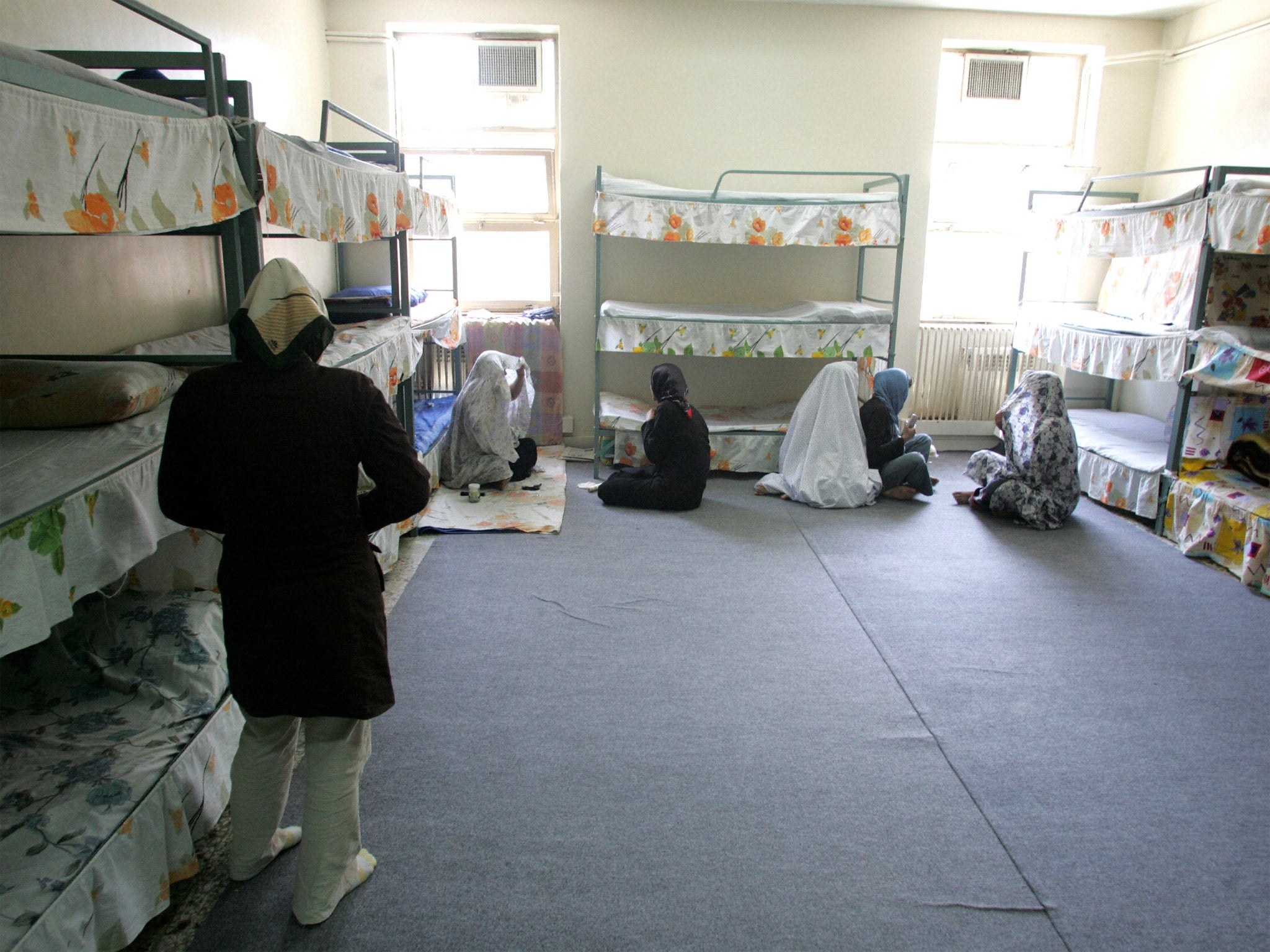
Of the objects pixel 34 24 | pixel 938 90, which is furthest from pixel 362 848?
pixel 938 90

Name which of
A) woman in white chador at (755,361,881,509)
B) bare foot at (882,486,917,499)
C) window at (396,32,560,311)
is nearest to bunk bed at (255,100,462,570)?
window at (396,32,560,311)

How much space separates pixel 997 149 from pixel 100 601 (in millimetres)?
6484

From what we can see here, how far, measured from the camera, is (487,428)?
506 cm

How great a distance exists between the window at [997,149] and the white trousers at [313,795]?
592cm

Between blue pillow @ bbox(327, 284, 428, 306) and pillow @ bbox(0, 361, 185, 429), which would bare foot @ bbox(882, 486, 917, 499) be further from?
pillow @ bbox(0, 361, 185, 429)

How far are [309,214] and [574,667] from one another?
1.84 meters

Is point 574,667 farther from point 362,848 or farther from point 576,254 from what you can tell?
point 576,254

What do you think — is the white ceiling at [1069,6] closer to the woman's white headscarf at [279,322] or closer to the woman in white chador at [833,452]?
the woman in white chador at [833,452]

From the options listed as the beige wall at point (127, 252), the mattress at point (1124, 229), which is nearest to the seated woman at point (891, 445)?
the mattress at point (1124, 229)

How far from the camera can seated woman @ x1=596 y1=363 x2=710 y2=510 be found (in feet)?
16.0

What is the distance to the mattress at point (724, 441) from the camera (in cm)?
568

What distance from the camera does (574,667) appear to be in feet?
10.1

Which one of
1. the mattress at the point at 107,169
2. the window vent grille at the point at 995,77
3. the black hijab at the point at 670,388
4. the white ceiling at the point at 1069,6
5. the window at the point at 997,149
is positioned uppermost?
the white ceiling at the point at 1069,6

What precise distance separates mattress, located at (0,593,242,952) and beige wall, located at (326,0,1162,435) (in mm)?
4406
